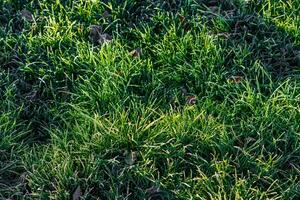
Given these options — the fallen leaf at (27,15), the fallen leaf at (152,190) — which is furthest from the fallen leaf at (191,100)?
the fallen leaf at (27,15)

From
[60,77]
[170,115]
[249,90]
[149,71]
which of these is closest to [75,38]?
[60,77]

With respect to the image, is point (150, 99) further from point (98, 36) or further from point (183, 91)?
point (98, 36)

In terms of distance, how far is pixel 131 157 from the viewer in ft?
9.98

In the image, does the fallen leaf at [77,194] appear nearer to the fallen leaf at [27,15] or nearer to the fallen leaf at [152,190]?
the fallen leaf at [152,190]

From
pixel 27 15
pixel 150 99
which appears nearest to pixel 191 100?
pixel 150 99

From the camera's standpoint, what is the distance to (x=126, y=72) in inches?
135

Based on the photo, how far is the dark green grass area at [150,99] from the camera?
2943 millimetres

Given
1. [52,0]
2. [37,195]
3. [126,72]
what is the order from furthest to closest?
[52,0] < [126,72] < [37,195]

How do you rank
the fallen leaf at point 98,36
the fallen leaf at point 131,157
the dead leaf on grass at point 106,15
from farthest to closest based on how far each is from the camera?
the dead leaf on grass at point 106,15 → the fallen leaf at point 98,36 → the fallen leaf at point 131,157

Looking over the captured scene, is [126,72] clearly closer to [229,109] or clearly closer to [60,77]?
[60,77]

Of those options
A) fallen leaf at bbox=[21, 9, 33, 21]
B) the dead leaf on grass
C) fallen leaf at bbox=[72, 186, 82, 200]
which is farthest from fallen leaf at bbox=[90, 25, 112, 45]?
fallen leaf at bbox=[72, 186, 82, 200]

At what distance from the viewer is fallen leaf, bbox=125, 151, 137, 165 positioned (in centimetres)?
303

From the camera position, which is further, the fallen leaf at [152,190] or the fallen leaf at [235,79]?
the fallen leaf at [235,79]

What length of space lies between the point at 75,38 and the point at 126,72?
1.68 ft
